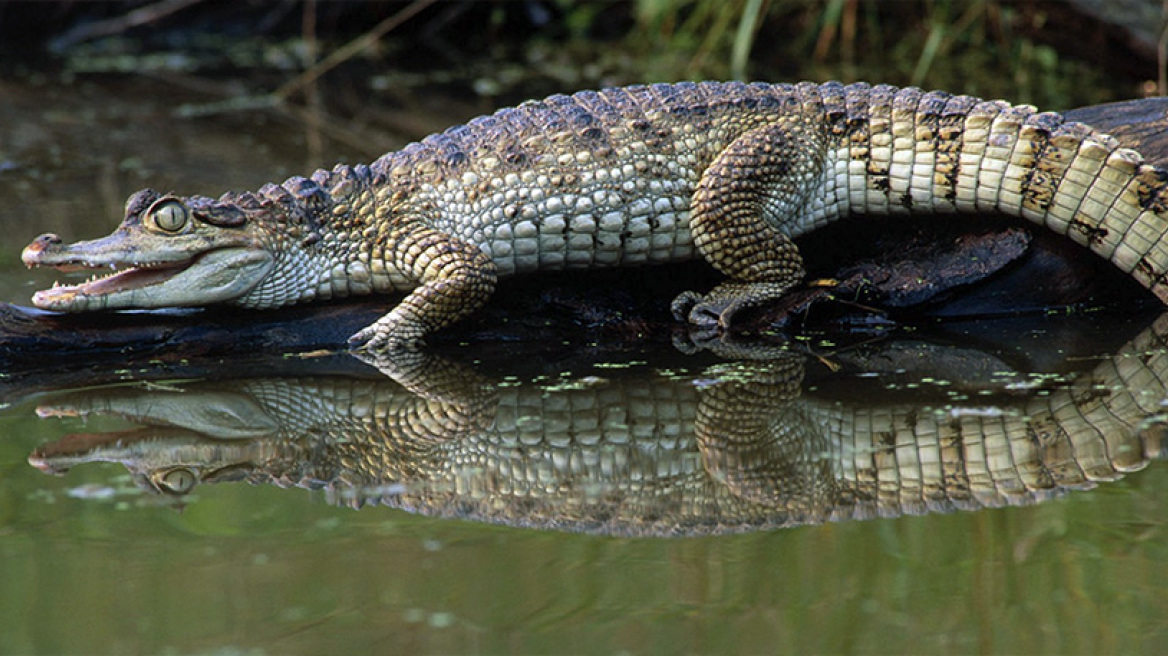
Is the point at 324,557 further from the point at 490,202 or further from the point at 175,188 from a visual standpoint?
the point at 175,188

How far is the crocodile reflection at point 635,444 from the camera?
12.0 ft

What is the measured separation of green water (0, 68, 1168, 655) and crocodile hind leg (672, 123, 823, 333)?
1.79 metres

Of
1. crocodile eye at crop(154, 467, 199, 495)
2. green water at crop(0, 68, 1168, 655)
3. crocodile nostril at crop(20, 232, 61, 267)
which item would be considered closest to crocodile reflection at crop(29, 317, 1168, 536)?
crocodile eye at crop(154, 467, 199, 495)

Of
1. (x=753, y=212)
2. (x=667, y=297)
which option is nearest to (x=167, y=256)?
(x=667, y=297)

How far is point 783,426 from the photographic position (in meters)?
4.17

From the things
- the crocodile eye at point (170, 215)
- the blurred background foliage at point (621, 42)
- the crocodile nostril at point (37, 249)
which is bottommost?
the crocodile nostril at point (37, 249)

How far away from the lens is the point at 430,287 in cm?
496

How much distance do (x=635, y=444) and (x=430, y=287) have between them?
1293 mm

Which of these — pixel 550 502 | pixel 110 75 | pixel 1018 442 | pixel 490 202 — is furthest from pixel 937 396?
pixel 110 75

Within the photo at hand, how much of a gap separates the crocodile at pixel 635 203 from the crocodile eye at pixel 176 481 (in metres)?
1.17

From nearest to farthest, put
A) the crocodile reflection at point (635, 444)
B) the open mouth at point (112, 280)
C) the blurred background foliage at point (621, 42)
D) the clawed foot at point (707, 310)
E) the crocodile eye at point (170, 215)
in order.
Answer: the crocodile reflection at point (635, 444) → the open mouth at point (112, 280) → the crocodile eye at point (170, 215) → the clawed foot at point (707, 310) → the blurred background foliage at point (621, 42)

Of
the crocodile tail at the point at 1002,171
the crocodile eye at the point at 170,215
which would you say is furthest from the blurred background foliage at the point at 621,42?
the crocodile eye at the point at 170,215

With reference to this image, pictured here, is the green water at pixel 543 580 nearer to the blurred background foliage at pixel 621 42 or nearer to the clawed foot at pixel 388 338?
the clawed foot at pixel 388 338

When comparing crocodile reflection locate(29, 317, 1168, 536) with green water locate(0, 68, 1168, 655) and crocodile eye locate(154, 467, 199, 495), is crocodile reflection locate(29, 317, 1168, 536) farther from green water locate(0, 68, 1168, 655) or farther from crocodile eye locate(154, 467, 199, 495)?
green water locate(0, 68, 1168, 655)
